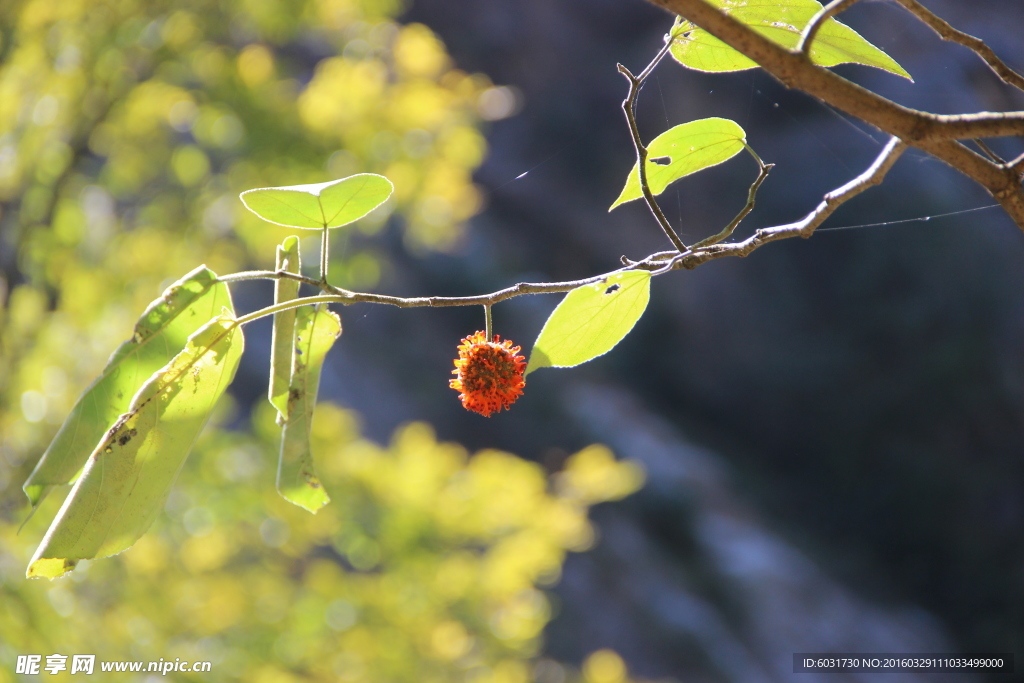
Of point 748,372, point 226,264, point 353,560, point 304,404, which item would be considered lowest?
point 748,372

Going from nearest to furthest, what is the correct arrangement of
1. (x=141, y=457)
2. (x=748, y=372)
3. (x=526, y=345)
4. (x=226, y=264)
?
1. (x=141, y=457)
2. (x=226, y=264)
3. (x=748, y=372)
4. (x=526, y=345)

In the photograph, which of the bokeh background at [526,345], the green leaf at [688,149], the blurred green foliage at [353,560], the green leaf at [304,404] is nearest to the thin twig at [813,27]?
the green leaf at [688,149]

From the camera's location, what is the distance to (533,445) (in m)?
4.43

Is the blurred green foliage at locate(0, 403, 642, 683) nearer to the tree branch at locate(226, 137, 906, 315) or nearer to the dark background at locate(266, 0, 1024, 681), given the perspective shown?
the dark background at locate(266, 0, 1024, 681)

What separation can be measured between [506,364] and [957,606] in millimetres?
3618

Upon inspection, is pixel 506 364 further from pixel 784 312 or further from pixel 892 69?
pixel 784 312

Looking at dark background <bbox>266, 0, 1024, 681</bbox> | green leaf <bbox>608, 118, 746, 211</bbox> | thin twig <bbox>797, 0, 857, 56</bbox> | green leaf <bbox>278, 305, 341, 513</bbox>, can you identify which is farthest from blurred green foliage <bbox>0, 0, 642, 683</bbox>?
thin twig <bbox>797, 0, 857, 56</bbox>

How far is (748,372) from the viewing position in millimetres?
4176

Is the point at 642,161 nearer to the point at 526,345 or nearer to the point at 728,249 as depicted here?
the point at 728,249

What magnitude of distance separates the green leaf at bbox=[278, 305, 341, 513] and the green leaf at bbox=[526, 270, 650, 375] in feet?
0.43

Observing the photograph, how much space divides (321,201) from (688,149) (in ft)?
0.66

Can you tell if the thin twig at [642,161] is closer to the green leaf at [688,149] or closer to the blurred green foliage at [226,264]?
the green leaf at [688,149]

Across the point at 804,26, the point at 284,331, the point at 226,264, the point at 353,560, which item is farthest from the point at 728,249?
the point at 226,264

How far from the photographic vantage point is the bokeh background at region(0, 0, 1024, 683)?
72.7 inches
